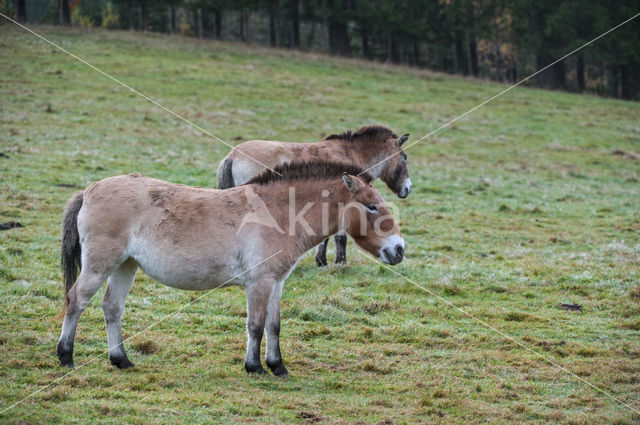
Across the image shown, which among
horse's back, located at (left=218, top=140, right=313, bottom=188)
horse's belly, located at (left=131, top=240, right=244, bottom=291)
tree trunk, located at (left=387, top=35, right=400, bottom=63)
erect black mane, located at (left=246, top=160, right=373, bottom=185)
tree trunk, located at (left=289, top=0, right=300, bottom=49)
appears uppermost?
tree trunk, located at (left=289, top=0, right=300, bottom=49)

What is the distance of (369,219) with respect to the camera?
7.68m

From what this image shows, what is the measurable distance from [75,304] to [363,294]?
16.9ft

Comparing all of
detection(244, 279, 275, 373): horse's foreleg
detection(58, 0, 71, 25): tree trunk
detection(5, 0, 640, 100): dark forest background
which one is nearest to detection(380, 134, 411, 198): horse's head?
detection(244, 279, 275, 373): horse's foreleg

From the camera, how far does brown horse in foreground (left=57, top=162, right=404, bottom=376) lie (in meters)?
7.11

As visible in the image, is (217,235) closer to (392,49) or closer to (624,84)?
(392,49)

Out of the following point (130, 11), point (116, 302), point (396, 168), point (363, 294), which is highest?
point (130, 11)

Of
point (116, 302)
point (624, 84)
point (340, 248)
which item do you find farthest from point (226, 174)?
point (624, 84)

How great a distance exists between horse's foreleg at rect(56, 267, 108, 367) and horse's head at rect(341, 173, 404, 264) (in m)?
3.10

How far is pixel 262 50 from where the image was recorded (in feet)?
154

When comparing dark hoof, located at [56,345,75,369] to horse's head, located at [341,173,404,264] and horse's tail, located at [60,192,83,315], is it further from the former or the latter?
horse's head, located at [341,173,404,264]

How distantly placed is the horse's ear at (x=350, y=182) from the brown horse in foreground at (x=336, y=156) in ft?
12.9

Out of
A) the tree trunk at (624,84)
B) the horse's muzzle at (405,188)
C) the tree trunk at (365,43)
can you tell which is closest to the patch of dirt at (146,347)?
the horse's muzzle at (405,188)

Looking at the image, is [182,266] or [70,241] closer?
[182,266]

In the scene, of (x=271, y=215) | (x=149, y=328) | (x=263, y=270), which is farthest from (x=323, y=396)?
(x=149, y=328)
